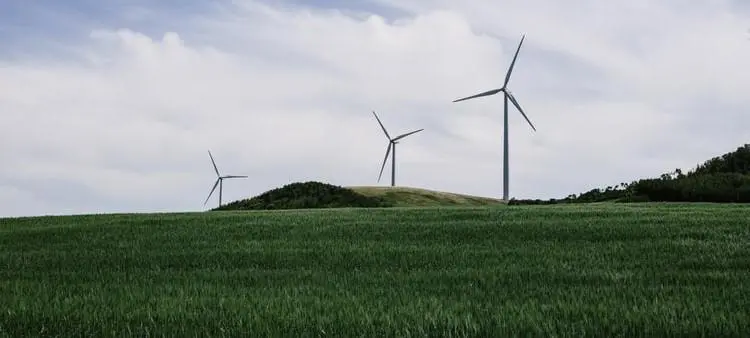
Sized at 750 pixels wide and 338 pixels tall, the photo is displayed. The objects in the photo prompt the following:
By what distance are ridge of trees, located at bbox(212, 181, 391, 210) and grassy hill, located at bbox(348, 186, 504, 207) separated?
1162mm

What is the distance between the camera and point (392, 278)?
12.6m

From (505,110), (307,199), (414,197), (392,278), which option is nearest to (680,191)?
(505,110)

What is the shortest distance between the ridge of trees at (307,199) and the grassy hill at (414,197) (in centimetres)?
116

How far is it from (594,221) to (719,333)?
48.6 feet

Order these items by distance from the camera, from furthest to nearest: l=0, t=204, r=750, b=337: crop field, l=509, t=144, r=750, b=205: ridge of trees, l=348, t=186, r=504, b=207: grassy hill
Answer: l=348, t=186, r=504, b=207: grassy hill, l=509, t=144, r=750, b=205: ridge of trees, l=0, t=204, r=750, b=337: crop field

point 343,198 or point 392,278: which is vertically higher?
point 343,198

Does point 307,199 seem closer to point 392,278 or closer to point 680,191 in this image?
point 680,191

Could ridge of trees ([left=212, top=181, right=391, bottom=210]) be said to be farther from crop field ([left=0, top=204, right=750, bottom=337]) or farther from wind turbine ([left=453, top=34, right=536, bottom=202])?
crop field ([left=0, top=204, right=750, bottom=337])

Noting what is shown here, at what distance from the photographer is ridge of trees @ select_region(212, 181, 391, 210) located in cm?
6178

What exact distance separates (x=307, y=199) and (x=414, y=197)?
28.1ft

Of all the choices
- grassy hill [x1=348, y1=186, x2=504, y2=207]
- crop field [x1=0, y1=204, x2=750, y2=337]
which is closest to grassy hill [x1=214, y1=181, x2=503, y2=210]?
grassy hill [x1=348, y1=186, x2=504, y2=207]

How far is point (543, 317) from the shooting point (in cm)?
837

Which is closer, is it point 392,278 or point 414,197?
point 392,278

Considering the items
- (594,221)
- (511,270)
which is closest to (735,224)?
(594,221)
